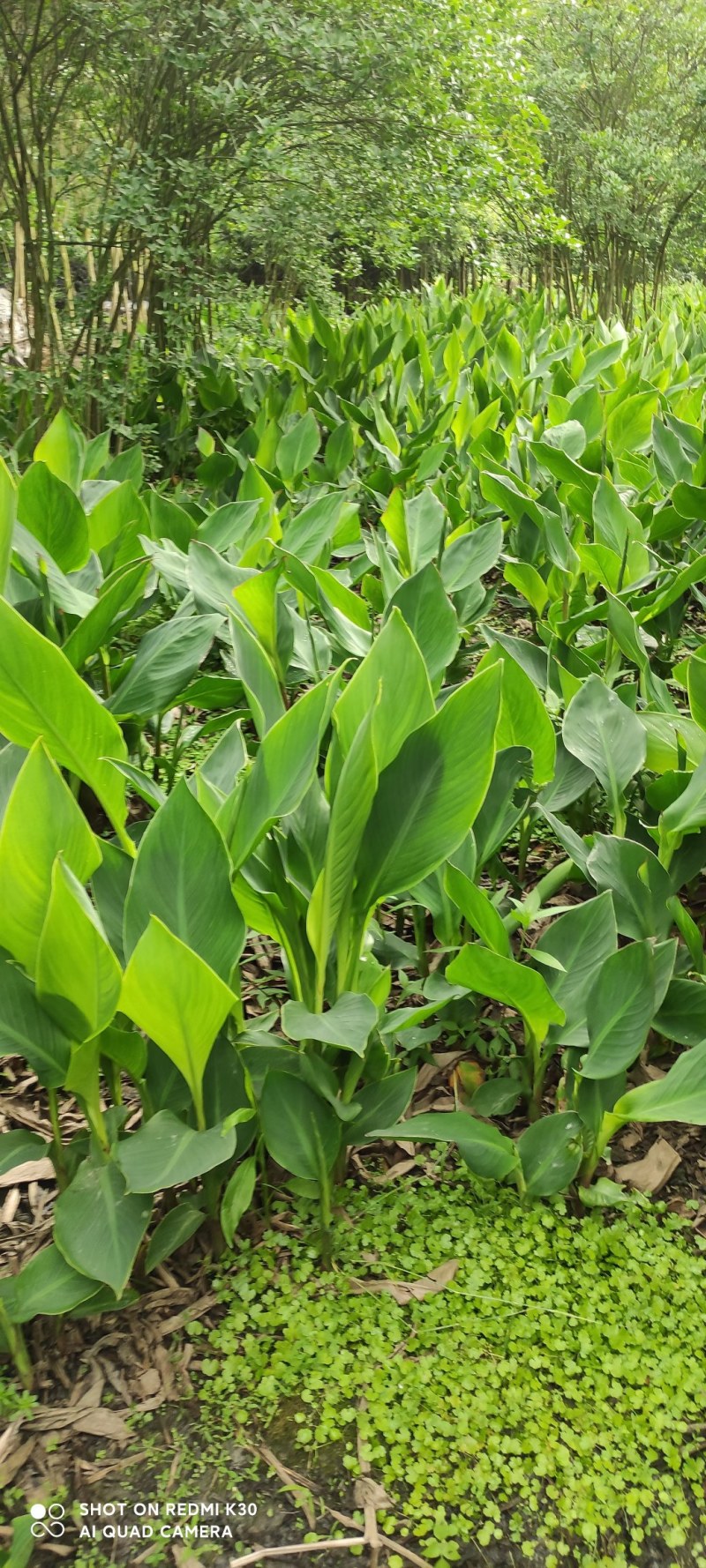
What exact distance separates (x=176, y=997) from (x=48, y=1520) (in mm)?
555

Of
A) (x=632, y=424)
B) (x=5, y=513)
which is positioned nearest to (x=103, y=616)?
(x=5, y=513)

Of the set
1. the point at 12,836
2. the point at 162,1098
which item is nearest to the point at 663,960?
the point at 162,1098

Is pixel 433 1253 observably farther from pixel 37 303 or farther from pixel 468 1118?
pixel 37 303

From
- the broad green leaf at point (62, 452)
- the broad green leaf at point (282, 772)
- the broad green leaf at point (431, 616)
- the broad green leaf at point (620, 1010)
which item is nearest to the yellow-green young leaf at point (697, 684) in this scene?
the broad green leaf at point (431, 616)

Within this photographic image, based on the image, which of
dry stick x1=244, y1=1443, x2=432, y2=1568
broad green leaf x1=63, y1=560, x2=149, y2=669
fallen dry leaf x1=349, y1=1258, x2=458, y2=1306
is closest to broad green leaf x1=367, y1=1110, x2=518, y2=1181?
fallen dry leaf x1=349, y1=1258, x2=458, y2=1306

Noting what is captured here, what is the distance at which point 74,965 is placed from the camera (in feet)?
3.51

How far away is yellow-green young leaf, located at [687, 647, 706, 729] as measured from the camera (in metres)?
1.61

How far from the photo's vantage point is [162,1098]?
1.33 meters

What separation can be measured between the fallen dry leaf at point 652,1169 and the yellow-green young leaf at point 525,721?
62 centimetres

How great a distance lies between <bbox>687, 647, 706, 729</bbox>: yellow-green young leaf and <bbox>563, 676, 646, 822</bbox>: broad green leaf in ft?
0.32

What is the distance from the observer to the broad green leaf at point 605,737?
1.71m

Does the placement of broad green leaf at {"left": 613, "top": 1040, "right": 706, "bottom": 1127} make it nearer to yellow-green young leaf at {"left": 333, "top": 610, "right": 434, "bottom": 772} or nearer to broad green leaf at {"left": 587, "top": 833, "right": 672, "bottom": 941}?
broad green leaf at {"left": 587, "top": 833, "right": 672, "bottom": 941}

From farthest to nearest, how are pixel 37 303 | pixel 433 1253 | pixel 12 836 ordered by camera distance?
1. pixel 37 303
2. pixel 433 1253
3. pixel 12 836

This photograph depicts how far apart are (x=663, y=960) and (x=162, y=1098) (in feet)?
2.36
